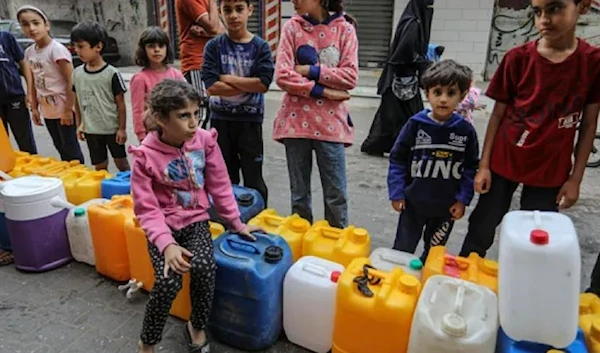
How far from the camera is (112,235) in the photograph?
7.99 feet

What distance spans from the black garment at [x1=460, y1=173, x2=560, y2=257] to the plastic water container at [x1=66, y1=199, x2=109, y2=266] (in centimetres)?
202

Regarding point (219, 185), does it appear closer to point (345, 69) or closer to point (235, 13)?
point (345, 69)

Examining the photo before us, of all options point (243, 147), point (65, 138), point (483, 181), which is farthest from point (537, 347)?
point (65, 138)

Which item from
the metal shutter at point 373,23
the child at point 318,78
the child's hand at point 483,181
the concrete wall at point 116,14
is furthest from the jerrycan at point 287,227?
the concrete wall at point 116,14

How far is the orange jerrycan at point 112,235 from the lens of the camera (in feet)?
7.88

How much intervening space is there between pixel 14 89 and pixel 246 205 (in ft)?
8.20

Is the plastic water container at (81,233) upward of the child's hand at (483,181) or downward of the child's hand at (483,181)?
downward

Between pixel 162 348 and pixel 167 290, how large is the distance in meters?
0.44

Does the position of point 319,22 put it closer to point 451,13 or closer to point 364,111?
point 364,111

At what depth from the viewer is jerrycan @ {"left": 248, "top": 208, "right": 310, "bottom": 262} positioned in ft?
7.11

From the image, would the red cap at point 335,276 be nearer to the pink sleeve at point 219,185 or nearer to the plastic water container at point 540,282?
the pink sleeve at point 219,185

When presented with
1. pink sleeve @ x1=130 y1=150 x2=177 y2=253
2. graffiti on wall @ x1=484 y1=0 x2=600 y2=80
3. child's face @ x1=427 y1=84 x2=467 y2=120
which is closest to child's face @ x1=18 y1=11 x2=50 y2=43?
pink sleeve @ x1=130 y1=150 x2=177 y2=253

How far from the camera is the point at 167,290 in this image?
1802 mm

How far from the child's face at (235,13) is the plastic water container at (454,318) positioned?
1.75 m
